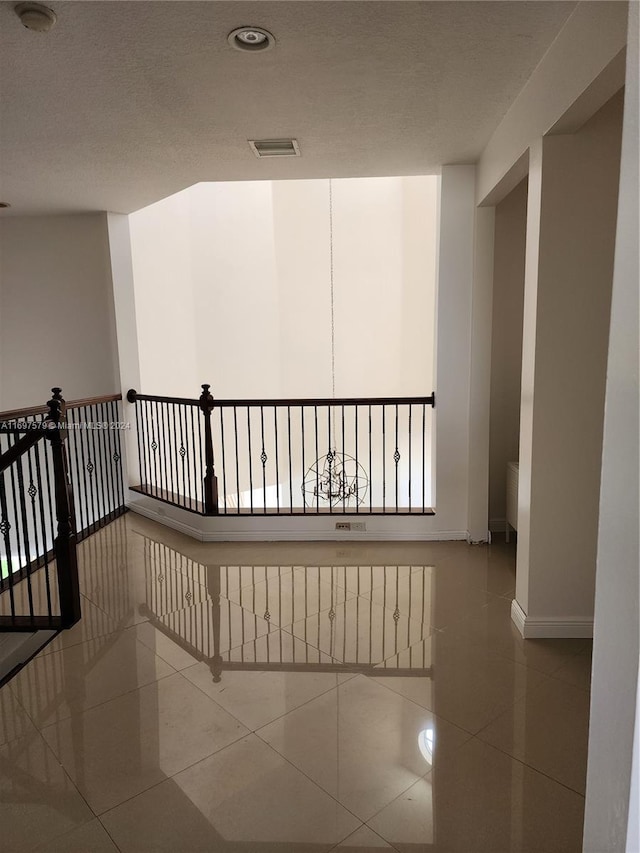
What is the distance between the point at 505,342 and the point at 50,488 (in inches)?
152

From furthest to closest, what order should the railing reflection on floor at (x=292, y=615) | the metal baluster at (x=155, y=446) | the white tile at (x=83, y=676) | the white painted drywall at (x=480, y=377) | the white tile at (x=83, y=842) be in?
1. the metal baluster at (x=155, y=446)
2. the white painted drywall at (x=480, y=377)
3. the railing reflection on floor at (x=292, y=615)
4. the white tile at (x=83, y=676)
5. the white tile at (x=83, y=842)

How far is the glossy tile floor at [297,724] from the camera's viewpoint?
5.72 feet

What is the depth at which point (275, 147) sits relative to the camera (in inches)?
138

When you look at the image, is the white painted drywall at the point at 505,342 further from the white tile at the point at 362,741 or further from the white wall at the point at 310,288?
the white wall at the point at 310,288

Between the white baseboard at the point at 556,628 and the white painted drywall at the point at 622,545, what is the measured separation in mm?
2159

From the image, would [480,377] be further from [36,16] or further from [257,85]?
[36,16]

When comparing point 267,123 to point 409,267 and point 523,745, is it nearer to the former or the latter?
point 523,745

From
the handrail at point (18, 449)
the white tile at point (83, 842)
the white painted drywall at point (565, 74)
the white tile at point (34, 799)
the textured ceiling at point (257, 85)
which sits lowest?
the white tile at point (34, 799)

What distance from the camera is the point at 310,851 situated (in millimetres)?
1649

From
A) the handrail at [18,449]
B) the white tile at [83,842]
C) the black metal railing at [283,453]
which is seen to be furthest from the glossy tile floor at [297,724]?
the black metal railing at [283,453]

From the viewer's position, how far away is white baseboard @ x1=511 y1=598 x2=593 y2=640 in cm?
284

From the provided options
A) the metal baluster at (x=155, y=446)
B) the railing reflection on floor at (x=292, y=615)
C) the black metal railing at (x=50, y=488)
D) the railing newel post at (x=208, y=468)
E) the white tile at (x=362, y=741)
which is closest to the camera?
the white tile at (x=362, y=741)

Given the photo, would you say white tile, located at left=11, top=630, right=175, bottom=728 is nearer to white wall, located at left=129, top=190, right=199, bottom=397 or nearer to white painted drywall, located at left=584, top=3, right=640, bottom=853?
white painted drywall, located at left=584, top=3, right=640, bottom=853

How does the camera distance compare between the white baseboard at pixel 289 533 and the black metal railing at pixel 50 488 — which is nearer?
the black metal railing at pixel 50 488
